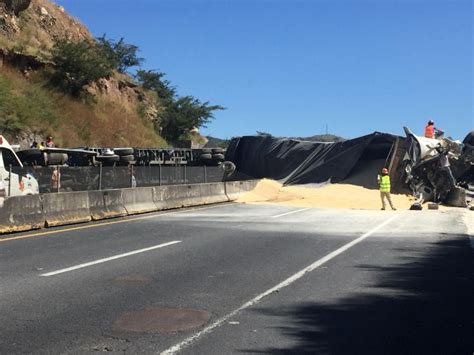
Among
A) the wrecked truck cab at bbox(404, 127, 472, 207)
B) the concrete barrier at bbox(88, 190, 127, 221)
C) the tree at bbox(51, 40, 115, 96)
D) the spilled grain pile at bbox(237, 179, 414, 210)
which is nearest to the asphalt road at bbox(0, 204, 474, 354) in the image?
the concrete barrier at bbox(88, 190, 127, 221)

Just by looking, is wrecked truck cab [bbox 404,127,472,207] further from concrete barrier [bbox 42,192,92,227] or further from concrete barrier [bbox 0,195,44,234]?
concrete barrier [bbox 0,195,44,234]

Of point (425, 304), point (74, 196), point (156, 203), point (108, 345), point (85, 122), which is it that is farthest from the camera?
point (85, 122)

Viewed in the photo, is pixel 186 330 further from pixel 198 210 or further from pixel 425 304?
pixel 198 210

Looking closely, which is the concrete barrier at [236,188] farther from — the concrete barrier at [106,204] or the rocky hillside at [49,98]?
the rocky hillside at [49,98]

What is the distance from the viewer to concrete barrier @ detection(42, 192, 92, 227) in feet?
47.2

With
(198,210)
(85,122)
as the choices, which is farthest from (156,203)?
(85,122)

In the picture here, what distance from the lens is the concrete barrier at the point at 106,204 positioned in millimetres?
16312

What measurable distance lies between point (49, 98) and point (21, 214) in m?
24.7

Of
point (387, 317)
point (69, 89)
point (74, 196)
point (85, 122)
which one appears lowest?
point (387, 317)

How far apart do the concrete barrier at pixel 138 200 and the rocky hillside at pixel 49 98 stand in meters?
14.5

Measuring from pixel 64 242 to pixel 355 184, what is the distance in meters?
23.2

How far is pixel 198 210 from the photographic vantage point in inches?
818

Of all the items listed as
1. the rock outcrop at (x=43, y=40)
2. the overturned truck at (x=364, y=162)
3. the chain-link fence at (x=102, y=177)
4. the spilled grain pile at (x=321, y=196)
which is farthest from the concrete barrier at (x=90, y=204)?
the rock outcrop at (x=43, y=40)

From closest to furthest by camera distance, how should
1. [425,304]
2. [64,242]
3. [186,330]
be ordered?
1. [186,330]
2. [425,304]
3. [64,242]
